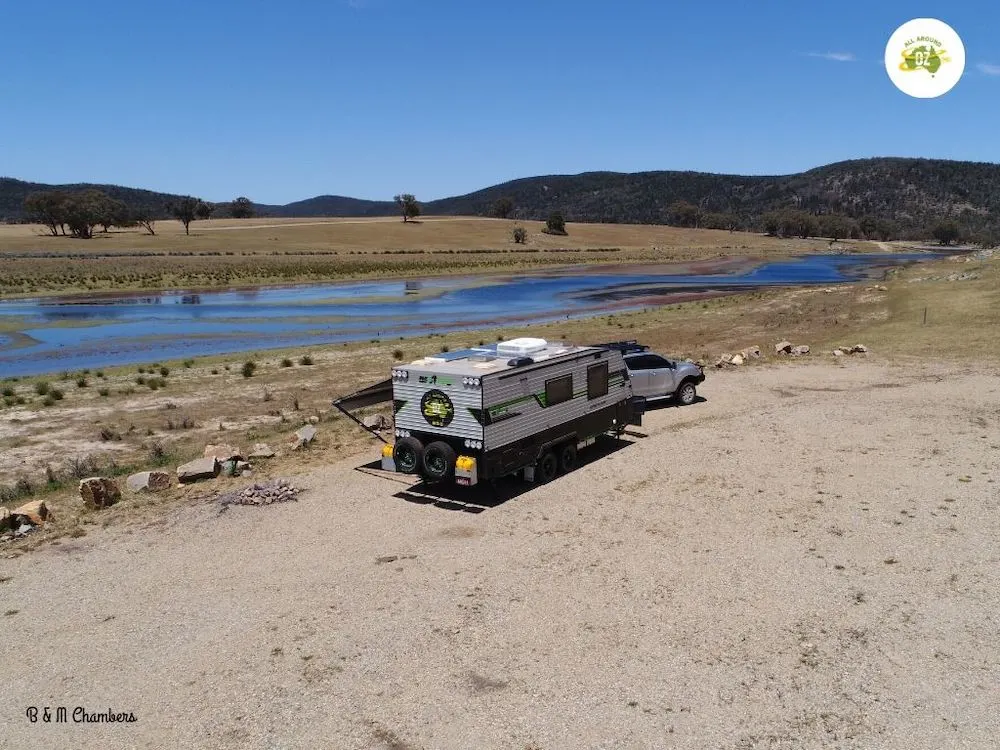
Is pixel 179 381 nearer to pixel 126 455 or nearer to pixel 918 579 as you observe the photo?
pixel 126 455

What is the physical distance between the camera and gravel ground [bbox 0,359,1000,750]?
8062mm

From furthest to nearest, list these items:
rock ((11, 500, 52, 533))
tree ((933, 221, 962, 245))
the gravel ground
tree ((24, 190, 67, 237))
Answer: tree ((933, 221, 962, 245)) → tree ((24, 190, 67, 237)) → rock ((11, 500, 52, 533)) → the gravel ground

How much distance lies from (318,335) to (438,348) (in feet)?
36.5

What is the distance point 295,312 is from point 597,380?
143 feet

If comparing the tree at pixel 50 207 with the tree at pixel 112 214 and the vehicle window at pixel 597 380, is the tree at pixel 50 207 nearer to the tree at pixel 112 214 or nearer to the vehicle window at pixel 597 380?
the tree at pixel 112 214

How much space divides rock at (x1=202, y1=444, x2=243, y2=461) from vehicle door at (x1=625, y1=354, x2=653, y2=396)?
1105cm

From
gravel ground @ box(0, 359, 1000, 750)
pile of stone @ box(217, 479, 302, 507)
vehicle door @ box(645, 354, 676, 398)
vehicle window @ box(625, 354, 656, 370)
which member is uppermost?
vehicle window @ box(625, 354, 656, 370)

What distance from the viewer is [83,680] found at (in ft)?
29.4

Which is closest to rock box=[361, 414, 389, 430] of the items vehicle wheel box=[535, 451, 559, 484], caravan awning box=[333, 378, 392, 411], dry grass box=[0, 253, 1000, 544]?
dry grass box=[0, 253, 1000, 544]

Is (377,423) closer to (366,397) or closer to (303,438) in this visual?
(303,438)

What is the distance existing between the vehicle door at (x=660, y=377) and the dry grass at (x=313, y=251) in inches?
2652

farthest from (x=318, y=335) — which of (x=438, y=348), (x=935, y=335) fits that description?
(x=935, y=335)

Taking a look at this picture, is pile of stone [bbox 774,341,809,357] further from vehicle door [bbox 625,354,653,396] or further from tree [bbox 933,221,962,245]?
tree [bbox 933,221,962,245]

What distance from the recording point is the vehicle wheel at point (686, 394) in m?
21.9
